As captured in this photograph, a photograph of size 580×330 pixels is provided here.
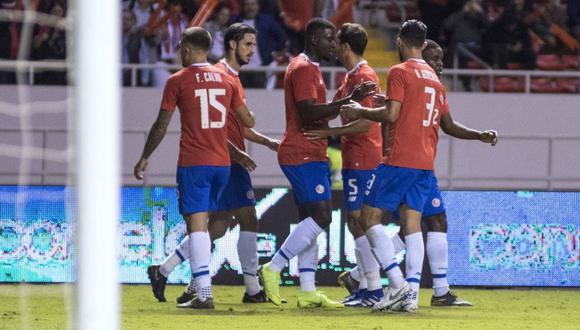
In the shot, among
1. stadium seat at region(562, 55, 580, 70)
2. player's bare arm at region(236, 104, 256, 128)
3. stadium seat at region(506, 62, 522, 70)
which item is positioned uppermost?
stadium seat at region(562, 55, 580, 70)

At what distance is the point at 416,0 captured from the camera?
18.5 meters

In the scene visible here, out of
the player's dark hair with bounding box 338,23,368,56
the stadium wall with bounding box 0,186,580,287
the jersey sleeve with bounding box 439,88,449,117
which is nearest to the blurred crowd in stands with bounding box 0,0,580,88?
the stadium wall with bounding box 0,186,580,287

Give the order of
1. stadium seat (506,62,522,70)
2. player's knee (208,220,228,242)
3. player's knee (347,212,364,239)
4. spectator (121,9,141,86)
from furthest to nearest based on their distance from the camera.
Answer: stadium seat (506,62,522,70) < spectator (121,9,141,86) < player's knee (208,220,228,242) < player's knee (347,212,364,239)

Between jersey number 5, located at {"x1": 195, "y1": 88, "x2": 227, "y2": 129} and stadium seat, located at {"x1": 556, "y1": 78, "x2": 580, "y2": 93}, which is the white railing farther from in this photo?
jersey number 5, located at {"x1": 195, "y1": 88, "x2": 227, "y2": 129}

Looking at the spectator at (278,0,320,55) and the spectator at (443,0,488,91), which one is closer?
the spectator at (278,0,320,55)

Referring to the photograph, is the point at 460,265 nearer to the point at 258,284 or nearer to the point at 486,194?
the point at 486,194

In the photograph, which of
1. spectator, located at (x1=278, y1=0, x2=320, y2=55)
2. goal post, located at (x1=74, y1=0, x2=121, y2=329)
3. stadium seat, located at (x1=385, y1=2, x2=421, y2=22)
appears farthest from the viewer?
stadium seat, located at (x1=385, y1=2, x2=421, y2=22)

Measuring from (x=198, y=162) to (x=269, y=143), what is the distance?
1.10 m

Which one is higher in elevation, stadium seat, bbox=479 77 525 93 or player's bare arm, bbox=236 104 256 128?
stadium seat, bbox=479 77 525 93

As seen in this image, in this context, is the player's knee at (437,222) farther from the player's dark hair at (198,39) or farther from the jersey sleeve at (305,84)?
the player's dark hair at (198,39)

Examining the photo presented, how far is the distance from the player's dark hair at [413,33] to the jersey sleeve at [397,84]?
9.7 inches

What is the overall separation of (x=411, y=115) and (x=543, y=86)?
9.04 m

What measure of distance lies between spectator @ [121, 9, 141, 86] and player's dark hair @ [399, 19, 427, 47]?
7.77 metres

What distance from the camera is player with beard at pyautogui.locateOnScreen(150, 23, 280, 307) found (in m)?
9.80
